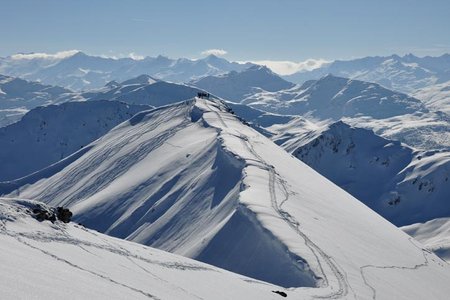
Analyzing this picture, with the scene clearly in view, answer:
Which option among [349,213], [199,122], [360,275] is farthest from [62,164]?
[360,275]

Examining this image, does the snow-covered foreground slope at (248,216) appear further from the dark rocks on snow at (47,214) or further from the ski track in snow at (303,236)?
the dark rocks on snow at (47,214)

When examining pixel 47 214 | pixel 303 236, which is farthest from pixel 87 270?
pixel 303 236

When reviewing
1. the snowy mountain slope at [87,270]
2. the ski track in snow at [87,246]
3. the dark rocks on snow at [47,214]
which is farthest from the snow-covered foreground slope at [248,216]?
the dark rocks on snow at [47,214]

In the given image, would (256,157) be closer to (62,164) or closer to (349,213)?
(349,213)

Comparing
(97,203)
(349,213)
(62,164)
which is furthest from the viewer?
(62,164)

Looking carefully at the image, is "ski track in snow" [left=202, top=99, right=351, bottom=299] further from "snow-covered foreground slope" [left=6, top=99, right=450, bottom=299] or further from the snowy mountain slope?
the snowy mountain slope
